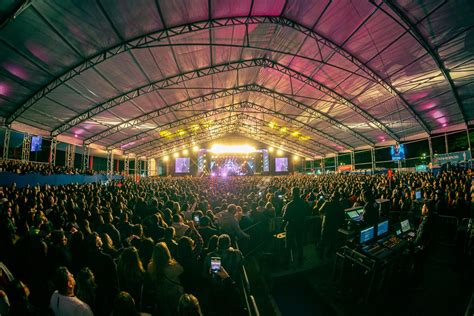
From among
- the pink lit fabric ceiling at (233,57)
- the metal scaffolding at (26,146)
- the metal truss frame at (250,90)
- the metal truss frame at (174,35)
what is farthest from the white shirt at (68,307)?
the metal scaffolding at (26,146)

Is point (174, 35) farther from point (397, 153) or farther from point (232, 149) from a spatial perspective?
point (232, 149)

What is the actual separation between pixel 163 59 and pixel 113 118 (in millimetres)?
9616

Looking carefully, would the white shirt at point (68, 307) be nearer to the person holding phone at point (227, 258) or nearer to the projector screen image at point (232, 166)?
the person holding phone at point (227, 258)

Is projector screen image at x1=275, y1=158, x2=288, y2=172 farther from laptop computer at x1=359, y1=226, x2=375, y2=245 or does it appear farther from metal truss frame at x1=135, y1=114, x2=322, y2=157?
laptop computer at x1=359, y1=226, x2=375, y2=245

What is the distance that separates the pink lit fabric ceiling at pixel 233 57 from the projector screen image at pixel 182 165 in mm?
19301

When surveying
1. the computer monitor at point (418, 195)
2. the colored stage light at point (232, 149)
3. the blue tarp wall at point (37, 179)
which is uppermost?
the colored stage light at point (232, 149)

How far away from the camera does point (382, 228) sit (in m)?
4.53

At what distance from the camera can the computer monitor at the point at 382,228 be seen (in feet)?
14.4

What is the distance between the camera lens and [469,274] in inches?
176

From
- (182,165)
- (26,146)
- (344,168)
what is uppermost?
(26,146)

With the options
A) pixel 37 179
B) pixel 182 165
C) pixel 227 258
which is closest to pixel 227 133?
pixel 182 165

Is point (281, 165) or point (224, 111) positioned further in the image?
point (281, 165)

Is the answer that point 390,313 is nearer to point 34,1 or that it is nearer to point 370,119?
point 34,1

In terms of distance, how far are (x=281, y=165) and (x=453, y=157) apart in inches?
997
